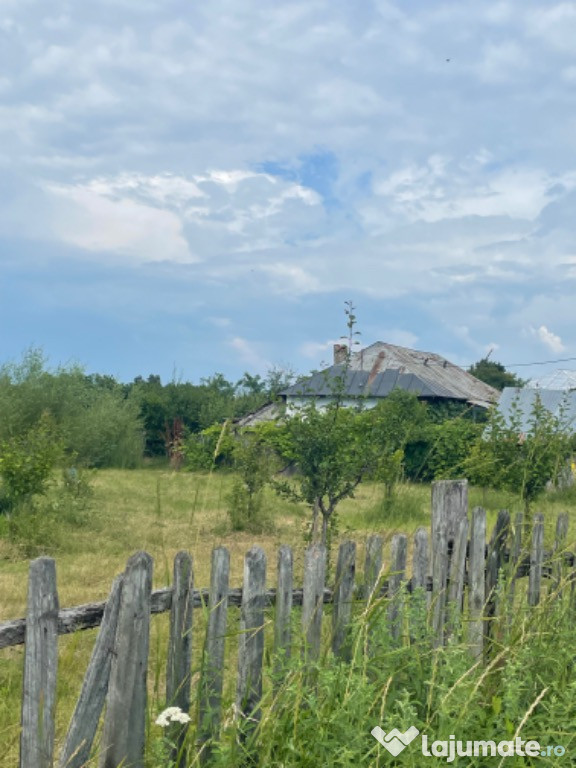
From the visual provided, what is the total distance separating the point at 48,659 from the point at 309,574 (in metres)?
1.09

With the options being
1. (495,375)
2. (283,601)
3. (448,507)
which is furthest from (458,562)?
(495,375)

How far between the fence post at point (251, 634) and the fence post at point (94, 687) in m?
0.52

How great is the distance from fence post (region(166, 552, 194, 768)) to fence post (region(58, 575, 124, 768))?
0.24 m

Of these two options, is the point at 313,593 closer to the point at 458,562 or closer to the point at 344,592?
the point at 344,592

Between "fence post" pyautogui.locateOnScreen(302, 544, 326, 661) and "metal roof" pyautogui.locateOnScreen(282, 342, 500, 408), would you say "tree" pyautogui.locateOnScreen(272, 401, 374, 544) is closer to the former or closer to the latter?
"fence post" pyautogui.locateOnScreen(302, 544, 326, 661)

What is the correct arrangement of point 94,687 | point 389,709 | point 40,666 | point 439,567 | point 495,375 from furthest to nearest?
point 495,375 < point 439,567 < point 389,709 < point 94,687 < point 40,666

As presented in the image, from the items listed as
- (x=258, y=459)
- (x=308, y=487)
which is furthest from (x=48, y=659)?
(x=258, y=459)

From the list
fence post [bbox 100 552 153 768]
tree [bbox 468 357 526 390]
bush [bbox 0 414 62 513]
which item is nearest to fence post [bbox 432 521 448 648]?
fence post [bbox 100 552 153 768]

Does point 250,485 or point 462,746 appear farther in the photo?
point 250,485

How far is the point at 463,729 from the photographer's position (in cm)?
290

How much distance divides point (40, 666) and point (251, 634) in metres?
0.84

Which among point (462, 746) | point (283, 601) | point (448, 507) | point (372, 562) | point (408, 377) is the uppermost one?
point (408, 377)

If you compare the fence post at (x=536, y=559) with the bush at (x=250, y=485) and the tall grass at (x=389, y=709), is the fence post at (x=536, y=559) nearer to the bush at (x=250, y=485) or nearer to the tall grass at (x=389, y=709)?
the tall grass at (x=389, y=709)

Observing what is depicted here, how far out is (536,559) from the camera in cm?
513
